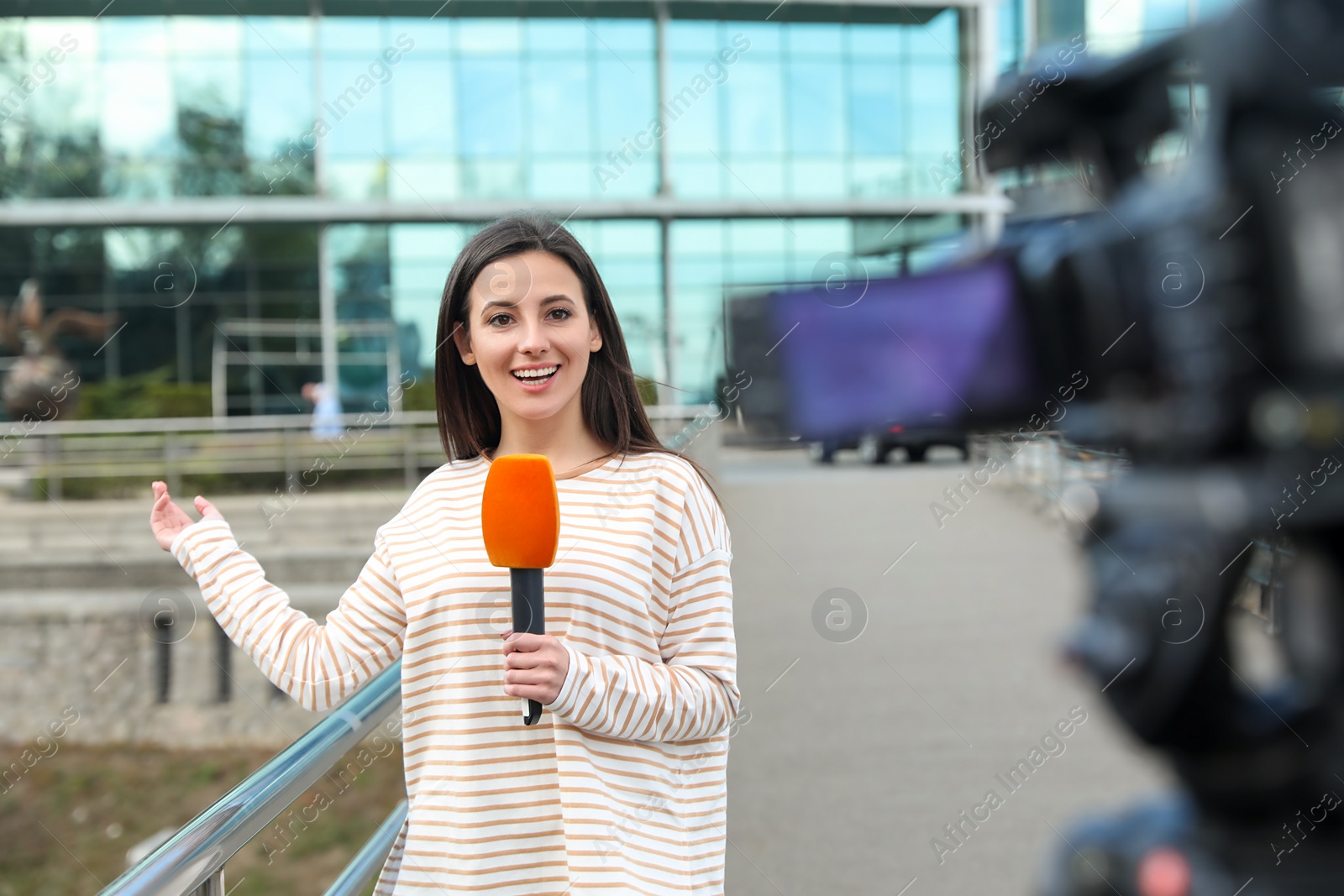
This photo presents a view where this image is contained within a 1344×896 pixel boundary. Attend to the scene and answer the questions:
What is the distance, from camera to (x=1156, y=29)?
5.86ft

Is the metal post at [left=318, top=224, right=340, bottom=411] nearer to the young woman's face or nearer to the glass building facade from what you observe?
the glass building facade

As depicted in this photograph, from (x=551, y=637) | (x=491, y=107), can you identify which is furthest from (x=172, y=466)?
(x=551, y=637)

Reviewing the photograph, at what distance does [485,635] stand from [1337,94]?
1431mm

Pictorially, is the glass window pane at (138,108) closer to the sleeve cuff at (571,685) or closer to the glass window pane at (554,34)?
the glass window pane at (554,34)

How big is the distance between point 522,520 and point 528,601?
0.24 ft

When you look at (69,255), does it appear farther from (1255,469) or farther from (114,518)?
(1255,469)

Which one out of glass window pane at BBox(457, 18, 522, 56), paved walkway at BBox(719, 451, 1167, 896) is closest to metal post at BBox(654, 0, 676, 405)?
glass window pane at BBox(457, 18, 522, 56)

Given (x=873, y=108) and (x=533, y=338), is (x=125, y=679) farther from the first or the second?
(x=873, y=108)

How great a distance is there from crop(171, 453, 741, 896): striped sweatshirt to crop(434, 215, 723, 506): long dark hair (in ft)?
0.21

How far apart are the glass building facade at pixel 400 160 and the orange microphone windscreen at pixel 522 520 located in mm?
15383

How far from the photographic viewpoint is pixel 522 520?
0.97 m

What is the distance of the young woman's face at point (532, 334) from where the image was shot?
3.81 ft

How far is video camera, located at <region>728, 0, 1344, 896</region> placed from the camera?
1591 millimetres

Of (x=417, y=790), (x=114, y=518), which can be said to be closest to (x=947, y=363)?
(x=417, y=790)
